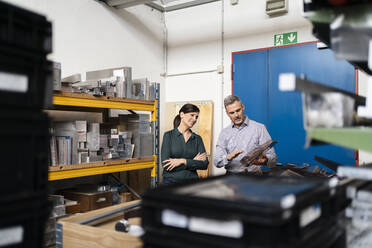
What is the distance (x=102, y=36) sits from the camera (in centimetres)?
479

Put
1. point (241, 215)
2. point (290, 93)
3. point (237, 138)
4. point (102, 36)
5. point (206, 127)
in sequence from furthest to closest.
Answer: point (206, 127), point (102, 36), point (290, 93), point (237, 138), point (241, 215)

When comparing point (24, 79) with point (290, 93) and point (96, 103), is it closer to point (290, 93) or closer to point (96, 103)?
point (96, 103)

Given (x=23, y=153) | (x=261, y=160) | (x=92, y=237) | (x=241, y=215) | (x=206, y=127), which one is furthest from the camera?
(x=206, y=127)

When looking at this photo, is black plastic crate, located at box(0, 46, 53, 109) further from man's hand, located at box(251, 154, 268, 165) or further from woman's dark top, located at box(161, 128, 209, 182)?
→ woman's dark top, located at box(161, 128, 209, 182)

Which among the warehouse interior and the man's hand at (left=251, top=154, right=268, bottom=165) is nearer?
the warehouse interior

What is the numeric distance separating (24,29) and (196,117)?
2658 millimetres

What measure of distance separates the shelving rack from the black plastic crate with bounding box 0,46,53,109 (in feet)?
6.88

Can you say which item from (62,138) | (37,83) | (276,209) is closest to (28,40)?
(37,83)

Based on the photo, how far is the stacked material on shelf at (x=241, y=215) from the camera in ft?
2.49

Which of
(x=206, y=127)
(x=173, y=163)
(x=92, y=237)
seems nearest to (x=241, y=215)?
(x=92, y=237)

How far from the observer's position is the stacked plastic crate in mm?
836

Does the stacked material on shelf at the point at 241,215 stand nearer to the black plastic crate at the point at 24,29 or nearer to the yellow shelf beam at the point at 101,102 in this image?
the black plastic crate at the point at 24,29

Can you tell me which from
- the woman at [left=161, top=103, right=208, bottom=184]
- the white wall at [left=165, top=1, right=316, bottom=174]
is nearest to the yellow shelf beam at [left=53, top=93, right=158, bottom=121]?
the woman at [left=161, top=103, right=208, bottom=184]

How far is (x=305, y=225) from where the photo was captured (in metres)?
0.91
